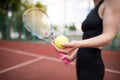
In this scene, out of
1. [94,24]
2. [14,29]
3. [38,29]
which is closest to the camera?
[94,24]

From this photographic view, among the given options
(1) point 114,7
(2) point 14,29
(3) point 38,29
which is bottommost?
(2) point 14,29

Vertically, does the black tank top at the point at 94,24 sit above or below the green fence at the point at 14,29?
above

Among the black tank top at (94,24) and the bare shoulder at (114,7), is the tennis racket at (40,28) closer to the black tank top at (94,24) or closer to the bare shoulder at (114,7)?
the black tank top at (94,24)

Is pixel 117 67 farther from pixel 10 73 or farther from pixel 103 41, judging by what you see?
pixel 103 41

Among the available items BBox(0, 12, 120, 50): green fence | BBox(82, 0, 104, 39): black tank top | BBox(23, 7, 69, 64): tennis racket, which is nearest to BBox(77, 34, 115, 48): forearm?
BBox(82, 0, 104, 39): black tank top

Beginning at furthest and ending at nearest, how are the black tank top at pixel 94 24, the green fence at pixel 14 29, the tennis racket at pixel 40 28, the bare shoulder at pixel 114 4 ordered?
the green fence at pixel 14 29 → the tennis racket at pixel 40 28 → the black tank top at pixel 94 24 → the bare shoulder at pixel 114 4

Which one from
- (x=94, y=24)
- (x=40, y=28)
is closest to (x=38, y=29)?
(x=40, y=28)

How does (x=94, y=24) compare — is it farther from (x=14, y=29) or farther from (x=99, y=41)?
(x=14, y=29)

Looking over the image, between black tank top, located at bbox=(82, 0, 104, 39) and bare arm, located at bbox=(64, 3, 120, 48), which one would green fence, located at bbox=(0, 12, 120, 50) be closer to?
black tank top, located at bbox=(82, 0, 104, 39)

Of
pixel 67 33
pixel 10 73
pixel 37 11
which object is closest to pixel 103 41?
pixel 37 11

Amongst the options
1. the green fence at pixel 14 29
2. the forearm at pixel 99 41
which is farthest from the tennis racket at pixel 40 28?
the green fence at pixel 14 29

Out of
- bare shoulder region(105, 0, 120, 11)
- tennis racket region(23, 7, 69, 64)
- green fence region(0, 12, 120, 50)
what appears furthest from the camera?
green fence region(0, 12, 120, 50)

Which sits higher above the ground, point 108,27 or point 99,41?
point 108,27

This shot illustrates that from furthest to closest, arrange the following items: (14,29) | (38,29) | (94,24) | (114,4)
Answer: (14,29) < (38,29) < (94,24) < (114,4)
